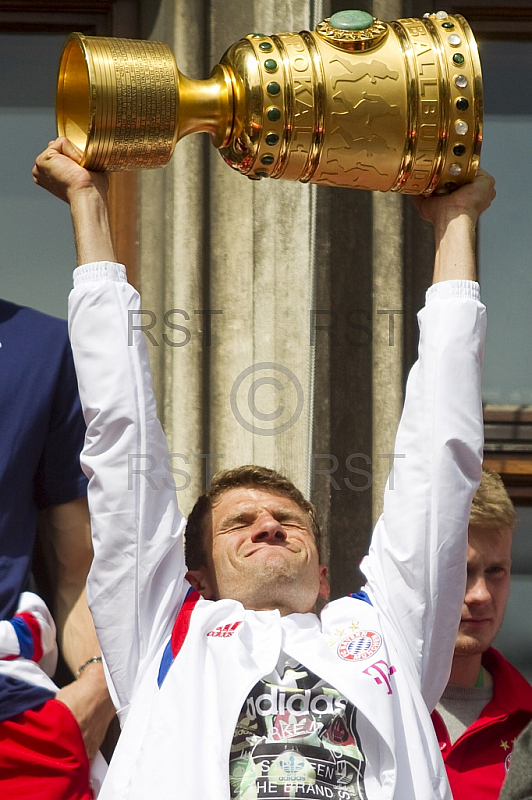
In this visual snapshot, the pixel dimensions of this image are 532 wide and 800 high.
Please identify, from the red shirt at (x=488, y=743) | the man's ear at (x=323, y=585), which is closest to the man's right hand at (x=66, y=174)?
the man's ear at (x=323, y=585)

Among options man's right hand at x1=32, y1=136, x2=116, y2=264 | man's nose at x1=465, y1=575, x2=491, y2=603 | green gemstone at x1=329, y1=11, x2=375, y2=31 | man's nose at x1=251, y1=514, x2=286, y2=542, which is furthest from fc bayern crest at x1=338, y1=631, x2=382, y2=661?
green gemstone at x1=329, y1=11, x2=375, y2=31

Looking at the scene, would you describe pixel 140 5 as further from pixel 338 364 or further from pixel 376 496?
pixel 376 496

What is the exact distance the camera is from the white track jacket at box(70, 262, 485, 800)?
219cm

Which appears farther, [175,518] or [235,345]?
[235,345]

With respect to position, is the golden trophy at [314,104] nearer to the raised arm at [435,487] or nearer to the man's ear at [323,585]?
the raised arm at [435,487]

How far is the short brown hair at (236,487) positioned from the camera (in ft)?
8.62

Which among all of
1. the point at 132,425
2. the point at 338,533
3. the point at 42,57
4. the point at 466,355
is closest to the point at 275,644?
the point at 132,425

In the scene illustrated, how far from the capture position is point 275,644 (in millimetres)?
2240

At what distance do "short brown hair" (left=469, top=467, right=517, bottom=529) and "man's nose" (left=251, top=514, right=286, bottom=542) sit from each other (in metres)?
0.40

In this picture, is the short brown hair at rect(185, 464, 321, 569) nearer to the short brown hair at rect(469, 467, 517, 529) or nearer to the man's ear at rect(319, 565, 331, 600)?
the man's ear at rect(319, 565, 331, 600)

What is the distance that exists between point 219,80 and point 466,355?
0.66 meters

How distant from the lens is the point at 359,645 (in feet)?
7.41

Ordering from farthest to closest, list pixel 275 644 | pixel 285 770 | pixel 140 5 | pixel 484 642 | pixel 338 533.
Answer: pixel 140 5
pixel 338 533
pixel 484 642
pixel 275 644
pixel 285 770

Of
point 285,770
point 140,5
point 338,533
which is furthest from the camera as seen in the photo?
point 140,5
